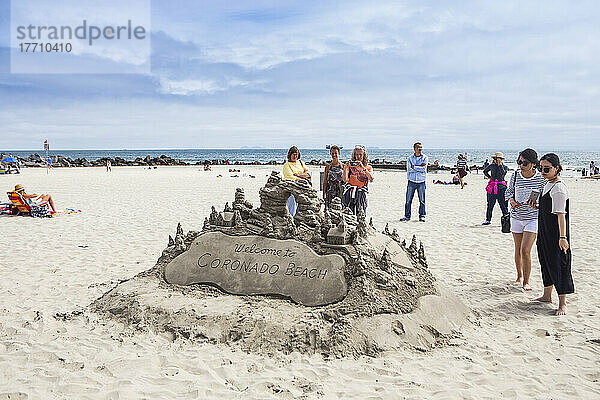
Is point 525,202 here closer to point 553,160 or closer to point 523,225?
point 523,225

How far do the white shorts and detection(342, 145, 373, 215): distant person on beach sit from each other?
2.46 meters

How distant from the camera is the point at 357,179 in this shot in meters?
7.77

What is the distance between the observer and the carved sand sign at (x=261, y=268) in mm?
4621

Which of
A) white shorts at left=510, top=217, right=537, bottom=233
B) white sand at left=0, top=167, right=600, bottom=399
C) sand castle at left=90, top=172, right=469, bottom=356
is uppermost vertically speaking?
white shorts at left=510, top=217, right=537, bottom=233

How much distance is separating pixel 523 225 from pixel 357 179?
2.79m

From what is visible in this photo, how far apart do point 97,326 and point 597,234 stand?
33.5ft

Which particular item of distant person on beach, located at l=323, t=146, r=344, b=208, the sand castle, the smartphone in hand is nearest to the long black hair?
the smartphone in hand

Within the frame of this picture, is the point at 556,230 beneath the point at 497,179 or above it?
beneath

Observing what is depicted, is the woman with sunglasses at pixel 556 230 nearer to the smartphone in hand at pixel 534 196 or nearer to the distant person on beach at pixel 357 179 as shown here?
the smartphone in hand at pixel 534 196

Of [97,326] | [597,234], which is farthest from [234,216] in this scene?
[597,234]

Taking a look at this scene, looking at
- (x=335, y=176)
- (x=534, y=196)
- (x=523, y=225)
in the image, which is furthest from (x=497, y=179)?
(x=534, y=196)

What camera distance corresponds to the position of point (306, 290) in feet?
15.2

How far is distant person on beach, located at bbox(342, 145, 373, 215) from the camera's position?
25.5 ft

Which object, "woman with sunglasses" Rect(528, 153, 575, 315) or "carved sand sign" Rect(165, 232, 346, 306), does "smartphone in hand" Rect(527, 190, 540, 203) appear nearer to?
"woman with sunglasses" Rect(528, 153, 575, 315)
